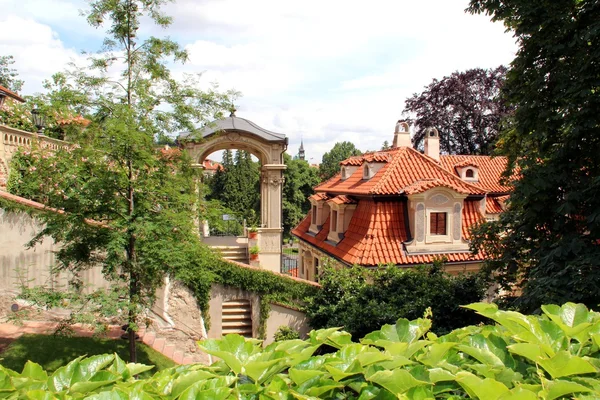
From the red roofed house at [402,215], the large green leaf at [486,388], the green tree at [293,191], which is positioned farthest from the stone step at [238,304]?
the green tree at [293,191]

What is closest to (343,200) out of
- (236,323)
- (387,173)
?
(387,173)

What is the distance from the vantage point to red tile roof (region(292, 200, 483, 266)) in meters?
13.0

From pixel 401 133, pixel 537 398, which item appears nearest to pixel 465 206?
pixel 401 133

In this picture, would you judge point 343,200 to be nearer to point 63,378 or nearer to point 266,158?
point 266,158

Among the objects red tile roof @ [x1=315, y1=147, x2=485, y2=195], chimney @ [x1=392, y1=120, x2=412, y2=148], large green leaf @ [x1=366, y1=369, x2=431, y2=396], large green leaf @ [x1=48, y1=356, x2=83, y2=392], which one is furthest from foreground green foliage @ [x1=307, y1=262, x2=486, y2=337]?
large green leaf @ [x1=48, y1=356, x2=83, y2=392]

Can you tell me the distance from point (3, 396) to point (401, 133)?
17.5 metres

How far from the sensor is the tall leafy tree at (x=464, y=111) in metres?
28.6

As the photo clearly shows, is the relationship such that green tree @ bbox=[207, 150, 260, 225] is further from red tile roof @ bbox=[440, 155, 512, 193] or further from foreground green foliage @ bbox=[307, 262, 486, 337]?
foreground green foliage @ bbox=[307, 262, 486, 337]

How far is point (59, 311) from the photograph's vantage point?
37.2 feet

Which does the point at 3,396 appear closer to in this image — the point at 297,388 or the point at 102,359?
the point at 102,359

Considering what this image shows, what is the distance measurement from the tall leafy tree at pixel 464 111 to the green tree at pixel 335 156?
85.2 ft

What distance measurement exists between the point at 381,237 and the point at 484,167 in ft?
31.5

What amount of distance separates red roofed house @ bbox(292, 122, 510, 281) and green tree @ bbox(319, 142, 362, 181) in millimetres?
39267

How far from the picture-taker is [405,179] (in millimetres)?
14570
